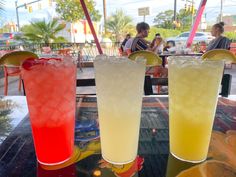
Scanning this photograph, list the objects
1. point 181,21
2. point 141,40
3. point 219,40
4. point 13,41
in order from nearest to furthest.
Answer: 1. point 141,40
2. point 219,40
3. point 13,41
4. point 181,21

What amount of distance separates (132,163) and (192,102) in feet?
0.60

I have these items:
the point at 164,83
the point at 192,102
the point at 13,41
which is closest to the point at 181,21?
the point at 13,41

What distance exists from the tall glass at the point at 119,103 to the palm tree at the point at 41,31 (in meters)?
7.13

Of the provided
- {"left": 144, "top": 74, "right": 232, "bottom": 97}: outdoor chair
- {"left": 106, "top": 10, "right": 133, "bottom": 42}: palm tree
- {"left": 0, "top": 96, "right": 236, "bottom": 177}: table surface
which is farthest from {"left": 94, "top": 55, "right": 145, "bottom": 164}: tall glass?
{"left": 106, "top": 10, "right": 133, "bottom": 42}: palm tree

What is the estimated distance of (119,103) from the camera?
48 cm

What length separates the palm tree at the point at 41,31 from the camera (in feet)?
23.3

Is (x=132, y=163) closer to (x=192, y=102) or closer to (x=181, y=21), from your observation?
(x=192, y=102)

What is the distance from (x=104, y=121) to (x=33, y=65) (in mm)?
181

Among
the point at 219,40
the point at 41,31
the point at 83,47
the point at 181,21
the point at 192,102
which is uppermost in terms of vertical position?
the point at 181,21

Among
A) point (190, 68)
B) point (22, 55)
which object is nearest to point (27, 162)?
point (22, 55)

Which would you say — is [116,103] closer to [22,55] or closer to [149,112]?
[22,55]

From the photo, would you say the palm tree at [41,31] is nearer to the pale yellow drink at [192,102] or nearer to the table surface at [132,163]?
the table surface at [132,163]

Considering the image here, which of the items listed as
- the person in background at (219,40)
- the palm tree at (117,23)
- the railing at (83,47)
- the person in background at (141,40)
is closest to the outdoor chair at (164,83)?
the person in background at (141,40)

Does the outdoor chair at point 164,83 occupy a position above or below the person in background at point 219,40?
below
